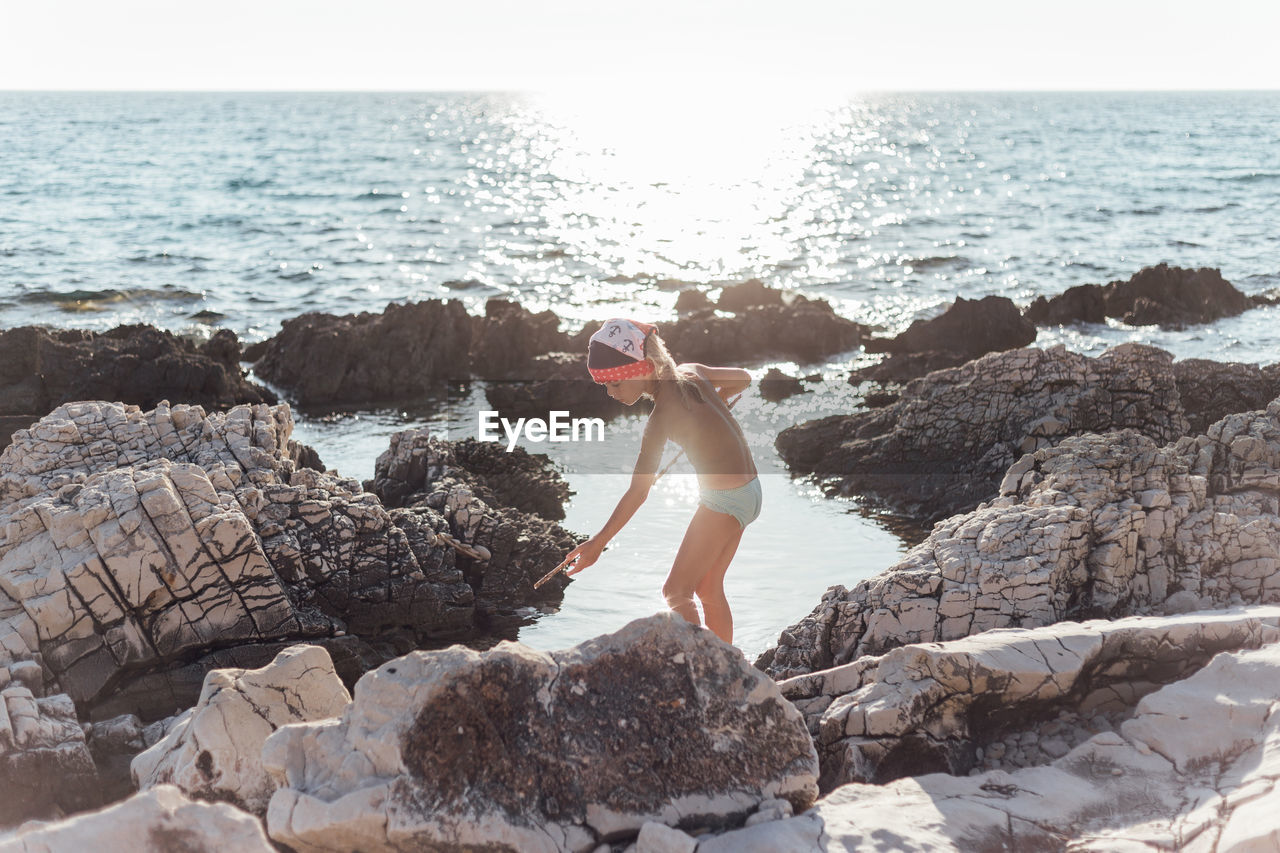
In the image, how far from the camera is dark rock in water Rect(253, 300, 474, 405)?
47.3 feet

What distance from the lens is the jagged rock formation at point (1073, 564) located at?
5613 millimetres

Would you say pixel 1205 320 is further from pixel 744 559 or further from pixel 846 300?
pixel 744 559

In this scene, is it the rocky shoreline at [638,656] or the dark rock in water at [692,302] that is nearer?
the rocky shoreline at [638,656]

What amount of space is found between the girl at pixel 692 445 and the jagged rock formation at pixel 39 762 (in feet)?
7.94

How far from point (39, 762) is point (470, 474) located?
4765 millimetres

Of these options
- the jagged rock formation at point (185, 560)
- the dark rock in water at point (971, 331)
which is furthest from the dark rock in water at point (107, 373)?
the dark rock in water at point (971, 331)

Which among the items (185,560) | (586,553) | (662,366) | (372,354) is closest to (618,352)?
(662,366)

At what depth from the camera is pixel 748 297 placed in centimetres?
1920

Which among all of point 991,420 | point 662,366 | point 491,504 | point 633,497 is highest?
point 662,366

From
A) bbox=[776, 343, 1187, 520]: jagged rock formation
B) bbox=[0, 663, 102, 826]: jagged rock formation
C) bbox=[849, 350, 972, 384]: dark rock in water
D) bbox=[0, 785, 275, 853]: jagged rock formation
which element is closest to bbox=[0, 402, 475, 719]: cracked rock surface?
bbox=[0, 663, 102, 826]: jagged rock formation

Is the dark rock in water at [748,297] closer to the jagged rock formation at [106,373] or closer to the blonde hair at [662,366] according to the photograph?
the jagged rock formation at [106,373]

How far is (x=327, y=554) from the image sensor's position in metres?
6.84

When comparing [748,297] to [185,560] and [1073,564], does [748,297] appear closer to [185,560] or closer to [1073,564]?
[1073,564]

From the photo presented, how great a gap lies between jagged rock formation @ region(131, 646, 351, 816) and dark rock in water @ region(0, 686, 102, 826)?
386mm
